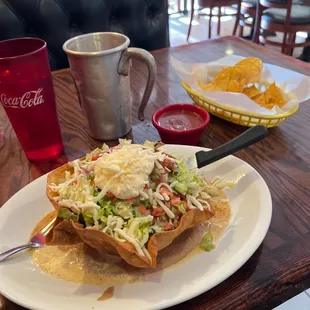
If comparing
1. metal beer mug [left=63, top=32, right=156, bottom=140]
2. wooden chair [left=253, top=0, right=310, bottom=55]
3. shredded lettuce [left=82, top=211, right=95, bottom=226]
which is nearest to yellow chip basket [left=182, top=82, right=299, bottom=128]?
metal beer mug [left=63, top=32, right=156, bottom=140]

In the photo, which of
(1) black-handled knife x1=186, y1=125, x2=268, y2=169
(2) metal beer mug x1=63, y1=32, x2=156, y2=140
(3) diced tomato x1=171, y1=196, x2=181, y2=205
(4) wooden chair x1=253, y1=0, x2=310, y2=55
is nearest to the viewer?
(3) diced tomato x1=171, y1=196, x2=181, y2=205

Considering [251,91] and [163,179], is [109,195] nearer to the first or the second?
[163,179]

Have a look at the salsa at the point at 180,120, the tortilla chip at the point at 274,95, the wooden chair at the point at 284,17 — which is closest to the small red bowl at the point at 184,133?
the salsa at the point at 180,120

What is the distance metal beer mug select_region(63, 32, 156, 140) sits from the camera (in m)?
0.95

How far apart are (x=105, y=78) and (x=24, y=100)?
0.22 metres

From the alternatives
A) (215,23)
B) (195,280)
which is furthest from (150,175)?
(215,23)

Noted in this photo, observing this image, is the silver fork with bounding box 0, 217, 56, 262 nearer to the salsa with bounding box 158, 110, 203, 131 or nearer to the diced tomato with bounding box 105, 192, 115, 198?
the diced tomato with bounding box 105, 192, 115, 198

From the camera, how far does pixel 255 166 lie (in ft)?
3.05

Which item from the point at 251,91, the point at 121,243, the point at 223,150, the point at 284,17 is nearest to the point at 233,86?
the point at 251,91

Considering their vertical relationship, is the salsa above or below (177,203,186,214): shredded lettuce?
below

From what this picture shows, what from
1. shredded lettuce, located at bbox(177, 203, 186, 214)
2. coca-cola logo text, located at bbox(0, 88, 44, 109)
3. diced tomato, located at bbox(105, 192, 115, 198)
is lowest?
shredded lettuce, located at bbox(177, 203, 186, 214)

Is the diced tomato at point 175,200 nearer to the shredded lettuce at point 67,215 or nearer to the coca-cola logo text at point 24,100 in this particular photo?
→ the shredded lettuce at point 67,215

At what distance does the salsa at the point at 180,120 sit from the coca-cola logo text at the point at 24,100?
338 mm

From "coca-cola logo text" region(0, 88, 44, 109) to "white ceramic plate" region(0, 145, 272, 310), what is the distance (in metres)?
0.25
